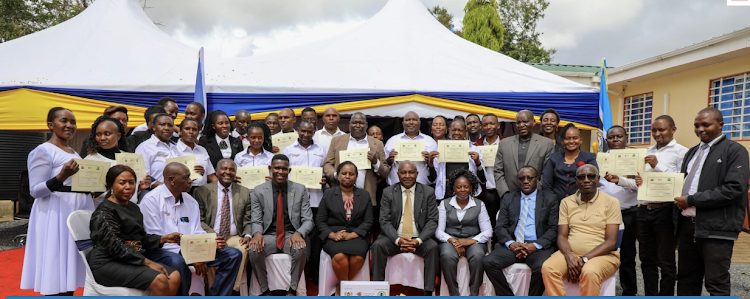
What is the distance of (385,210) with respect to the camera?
5.03m

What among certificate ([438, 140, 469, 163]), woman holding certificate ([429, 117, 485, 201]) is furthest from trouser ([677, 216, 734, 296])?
certificate ([438, 140, 469, 163])

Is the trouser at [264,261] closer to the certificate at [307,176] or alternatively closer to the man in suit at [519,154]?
the certificate at [307,176]

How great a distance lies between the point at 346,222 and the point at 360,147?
3.12 ft

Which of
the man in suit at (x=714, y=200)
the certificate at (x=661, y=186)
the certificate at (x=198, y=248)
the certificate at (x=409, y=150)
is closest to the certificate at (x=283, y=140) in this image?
the certificate at (x=409, y=150)

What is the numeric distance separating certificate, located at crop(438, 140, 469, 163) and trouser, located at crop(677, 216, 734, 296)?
2.13m

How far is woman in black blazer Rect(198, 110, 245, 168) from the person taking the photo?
17.8 ft

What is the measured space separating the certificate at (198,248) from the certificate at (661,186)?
12.8 feet

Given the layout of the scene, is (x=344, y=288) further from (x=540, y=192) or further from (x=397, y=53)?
(x=397, y=53)

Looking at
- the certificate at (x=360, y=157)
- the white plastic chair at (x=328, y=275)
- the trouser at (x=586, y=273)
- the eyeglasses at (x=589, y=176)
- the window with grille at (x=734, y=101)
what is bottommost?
the white plastic chair at (x=328, y=275)

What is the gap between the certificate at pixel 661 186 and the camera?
160 inches

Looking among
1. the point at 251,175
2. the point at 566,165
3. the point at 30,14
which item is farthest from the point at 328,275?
the point at 30,14

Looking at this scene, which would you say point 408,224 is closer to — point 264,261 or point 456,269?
point 456,269

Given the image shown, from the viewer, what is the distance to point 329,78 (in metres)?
7.58

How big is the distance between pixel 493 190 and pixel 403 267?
141 centimetres
